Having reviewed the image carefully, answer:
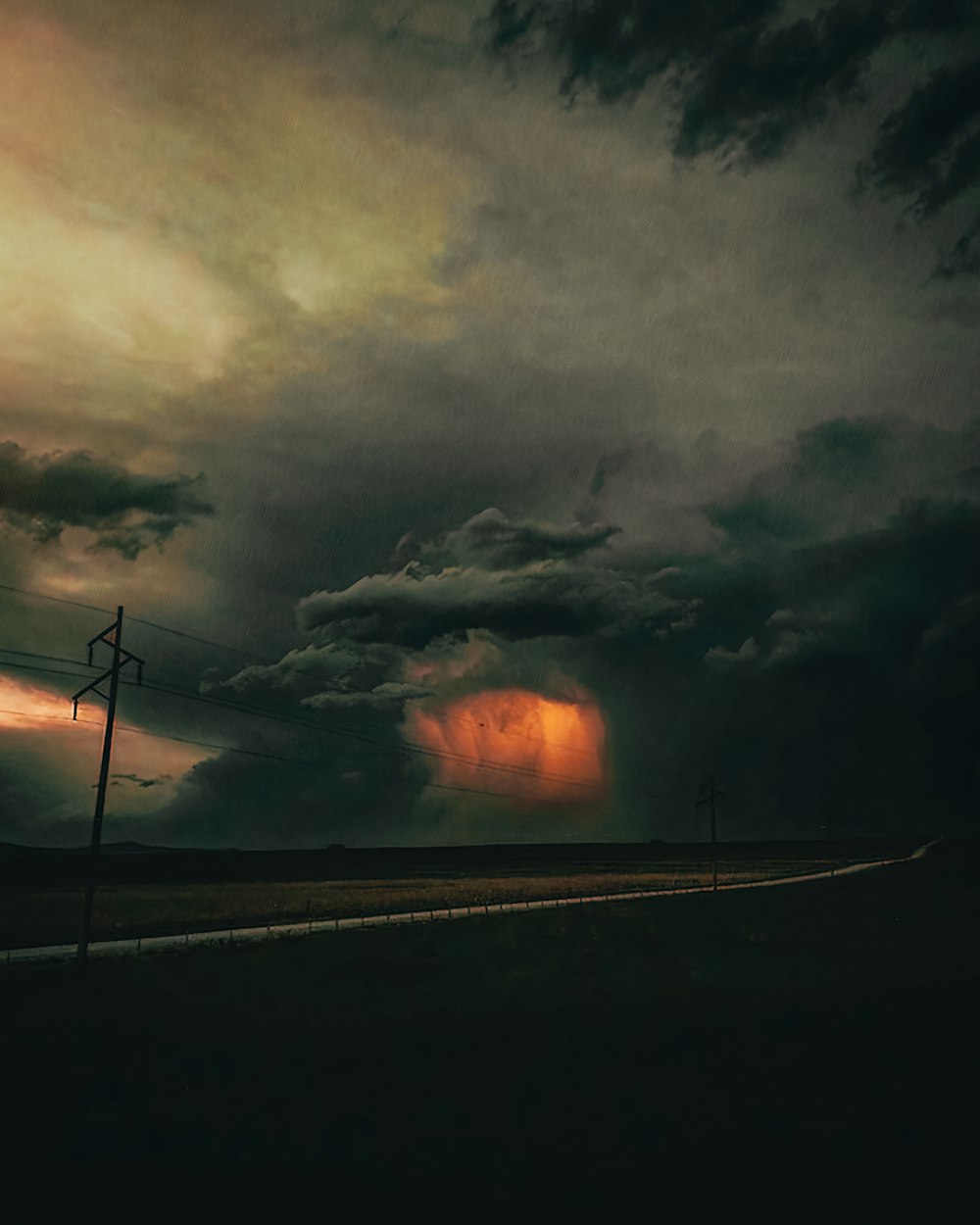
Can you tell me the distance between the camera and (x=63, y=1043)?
2758 centimetres

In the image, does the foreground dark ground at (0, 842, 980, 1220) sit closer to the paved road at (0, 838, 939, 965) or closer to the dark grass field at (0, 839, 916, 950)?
the paved road at (0, 838, 939, 965)

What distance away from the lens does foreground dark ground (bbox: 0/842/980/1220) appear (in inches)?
655

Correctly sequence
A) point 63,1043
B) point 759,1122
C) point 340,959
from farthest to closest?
1. point 340,959
2. point 63,1043
3. point 759,1122

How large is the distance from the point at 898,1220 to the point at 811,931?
4942cm

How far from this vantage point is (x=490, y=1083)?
2338 centimetres

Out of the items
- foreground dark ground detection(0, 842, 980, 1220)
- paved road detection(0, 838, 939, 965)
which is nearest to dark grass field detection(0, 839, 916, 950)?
Result: paved road detection(0, 838, 939, 965)

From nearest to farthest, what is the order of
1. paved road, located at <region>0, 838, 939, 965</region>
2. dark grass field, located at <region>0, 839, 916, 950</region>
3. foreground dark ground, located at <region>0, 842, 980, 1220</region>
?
foreground dark ground, located at <region>0, 842, 980, 1220</region>
paved road, located at <region>0, 838, 939, 965</region>
dark grass field, located at <region>0, 839, 916, 950</region>

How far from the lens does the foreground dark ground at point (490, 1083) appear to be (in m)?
16.6

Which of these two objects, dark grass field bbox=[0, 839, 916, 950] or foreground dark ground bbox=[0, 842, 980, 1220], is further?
dark grass field bbox=[0, 839, 916, 950]

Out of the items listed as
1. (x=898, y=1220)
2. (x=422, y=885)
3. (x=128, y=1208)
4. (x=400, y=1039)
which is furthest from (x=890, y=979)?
(x=422, y=885)

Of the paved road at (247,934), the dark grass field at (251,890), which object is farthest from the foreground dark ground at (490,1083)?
the dark grass field at (251,890)

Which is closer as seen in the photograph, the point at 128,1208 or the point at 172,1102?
the point at 128,1208

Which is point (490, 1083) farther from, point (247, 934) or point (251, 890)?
point (251, 890)

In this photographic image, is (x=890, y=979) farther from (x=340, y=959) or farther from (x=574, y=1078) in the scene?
(x=340, y=959)
